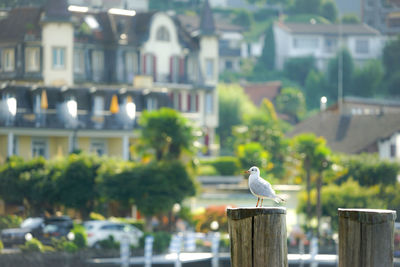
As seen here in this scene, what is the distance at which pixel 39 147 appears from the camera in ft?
207

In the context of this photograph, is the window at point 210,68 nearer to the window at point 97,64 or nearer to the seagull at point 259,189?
the window at point 97,64

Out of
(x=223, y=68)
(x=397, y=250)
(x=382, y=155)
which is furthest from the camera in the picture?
(x=223, y=68)

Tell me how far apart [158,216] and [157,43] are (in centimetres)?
4138

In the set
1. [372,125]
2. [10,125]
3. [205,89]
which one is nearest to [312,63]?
[205,89]

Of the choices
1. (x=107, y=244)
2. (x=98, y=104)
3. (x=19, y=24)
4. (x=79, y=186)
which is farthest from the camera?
(x=19, y=24)

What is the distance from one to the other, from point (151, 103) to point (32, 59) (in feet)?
27.6

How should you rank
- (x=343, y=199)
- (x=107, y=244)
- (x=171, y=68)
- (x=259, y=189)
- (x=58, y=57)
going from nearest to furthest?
(x=259, y=189)
(x=107, y=244)
(x=343, y=199)
(x=58, y=57)
(x=171, y=68)

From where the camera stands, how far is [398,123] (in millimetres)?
84375

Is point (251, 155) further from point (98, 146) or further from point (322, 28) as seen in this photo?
point (322, 28)

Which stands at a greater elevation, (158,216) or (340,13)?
(340,13)

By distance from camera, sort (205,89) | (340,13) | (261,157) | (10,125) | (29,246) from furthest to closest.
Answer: (340,13)
(205,89)
(261,157)
(10,125)
(29,246)

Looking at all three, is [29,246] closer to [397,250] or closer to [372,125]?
[397,250]

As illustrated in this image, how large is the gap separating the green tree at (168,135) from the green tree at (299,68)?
9510 cm

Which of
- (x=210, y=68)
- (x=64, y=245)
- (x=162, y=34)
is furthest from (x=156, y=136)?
(x=210, y=68)
